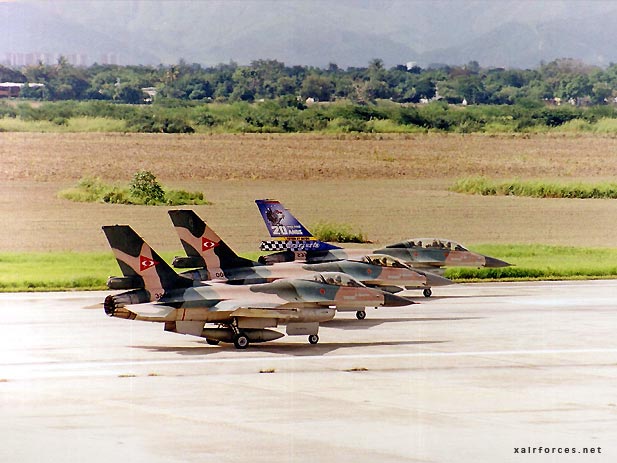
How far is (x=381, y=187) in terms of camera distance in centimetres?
7450

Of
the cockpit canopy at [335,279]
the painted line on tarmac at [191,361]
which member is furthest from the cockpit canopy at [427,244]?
the painted line on tarmac at [191,361]

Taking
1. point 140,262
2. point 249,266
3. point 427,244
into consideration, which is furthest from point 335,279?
point 427,244

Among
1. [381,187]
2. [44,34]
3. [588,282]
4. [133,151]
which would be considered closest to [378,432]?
[588,282]

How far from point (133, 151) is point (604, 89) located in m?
36.0

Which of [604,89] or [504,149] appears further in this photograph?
[604,89]

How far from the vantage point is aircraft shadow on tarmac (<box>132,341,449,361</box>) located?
98.6 feet

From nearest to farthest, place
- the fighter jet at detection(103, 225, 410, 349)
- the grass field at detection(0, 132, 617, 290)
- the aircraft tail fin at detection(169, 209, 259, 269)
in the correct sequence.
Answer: the fighter jet at detection(103, 225, 410, 349)
the aircraft tail fin at detection(169, 209, 259, 269)
the grass field at detection(0, 132, 617, 290)

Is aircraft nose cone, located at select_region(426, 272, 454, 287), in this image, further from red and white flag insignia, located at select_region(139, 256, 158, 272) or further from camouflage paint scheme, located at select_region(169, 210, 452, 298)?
red and white flag insignia, located at select_region(139, 256, 158, 272)

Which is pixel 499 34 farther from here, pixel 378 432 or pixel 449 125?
pixel 378 432

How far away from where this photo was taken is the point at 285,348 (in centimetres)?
3070

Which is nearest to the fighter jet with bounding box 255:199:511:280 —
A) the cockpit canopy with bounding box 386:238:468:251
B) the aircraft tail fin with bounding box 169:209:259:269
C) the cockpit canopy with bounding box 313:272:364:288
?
the cockpit canopy with bounding box 386:238:468:251

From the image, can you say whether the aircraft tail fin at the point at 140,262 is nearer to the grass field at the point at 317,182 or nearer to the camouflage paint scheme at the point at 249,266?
the camouflage paint scheme at the point at 249,266

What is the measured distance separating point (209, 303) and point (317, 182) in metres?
45.2

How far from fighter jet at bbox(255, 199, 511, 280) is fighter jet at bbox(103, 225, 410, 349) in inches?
408
